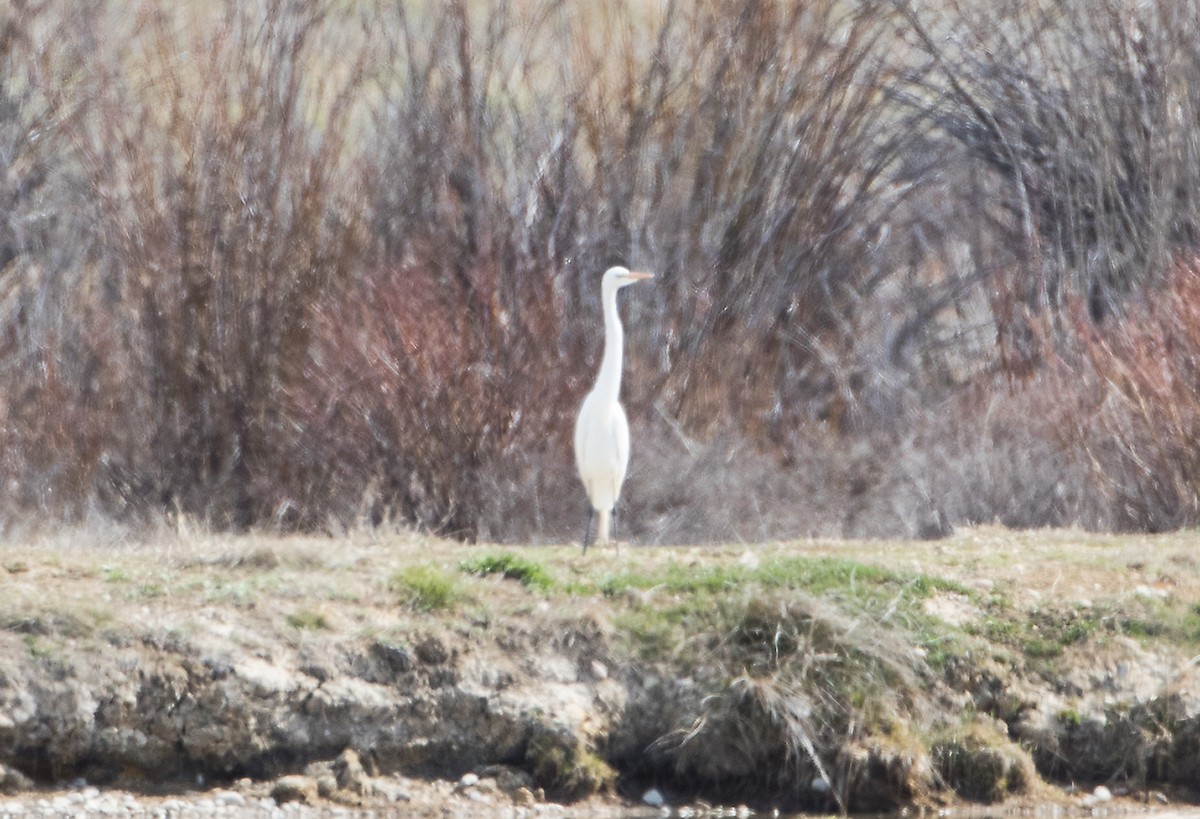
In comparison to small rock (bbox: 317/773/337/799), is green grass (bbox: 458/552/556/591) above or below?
above

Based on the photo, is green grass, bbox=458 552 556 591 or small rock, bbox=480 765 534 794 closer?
small rock, bbox=480 765 534 794

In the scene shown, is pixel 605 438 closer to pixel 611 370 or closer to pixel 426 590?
pixel 611 370

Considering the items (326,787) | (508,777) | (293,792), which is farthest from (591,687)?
(293,792)

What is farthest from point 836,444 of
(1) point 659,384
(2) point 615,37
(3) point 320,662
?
(3) point 320,662

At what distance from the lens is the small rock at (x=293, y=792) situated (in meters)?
7.26

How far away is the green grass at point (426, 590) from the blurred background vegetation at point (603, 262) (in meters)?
3.83

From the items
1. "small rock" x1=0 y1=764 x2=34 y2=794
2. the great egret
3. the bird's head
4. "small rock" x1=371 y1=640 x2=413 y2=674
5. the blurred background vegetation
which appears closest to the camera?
"small rock" x1=0 y1=764 x2=34 y2=794

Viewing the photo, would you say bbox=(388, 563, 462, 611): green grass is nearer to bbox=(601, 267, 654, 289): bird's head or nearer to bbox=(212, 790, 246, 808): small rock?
bbox=(212, 790, 246, 808): small rock

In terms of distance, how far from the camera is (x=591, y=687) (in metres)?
7.75

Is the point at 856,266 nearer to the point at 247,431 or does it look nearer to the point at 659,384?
the point at 659,384

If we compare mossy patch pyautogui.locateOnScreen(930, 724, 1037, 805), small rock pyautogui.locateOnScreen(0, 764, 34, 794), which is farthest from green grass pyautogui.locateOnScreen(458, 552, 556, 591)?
small rock pyautogui.locateOnScreen(0, 764, 34, 794)

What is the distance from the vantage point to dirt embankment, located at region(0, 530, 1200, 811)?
24.2 ft

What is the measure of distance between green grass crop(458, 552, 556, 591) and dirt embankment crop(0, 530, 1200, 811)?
0.03 meters

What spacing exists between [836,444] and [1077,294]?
2.79 metres
